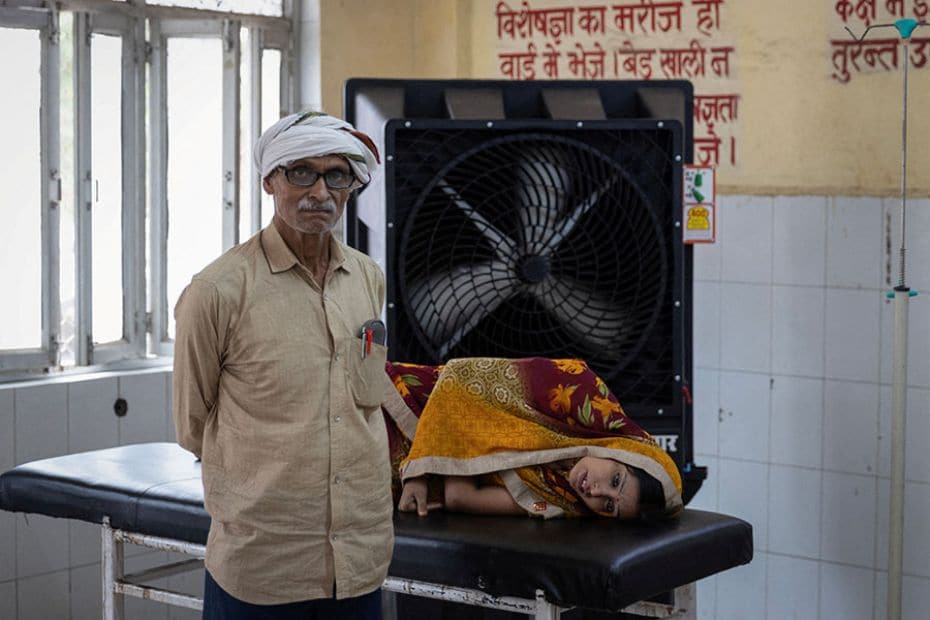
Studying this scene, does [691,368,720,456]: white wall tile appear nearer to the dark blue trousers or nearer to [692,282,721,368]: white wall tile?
[692,282,721,368]: white wall tile

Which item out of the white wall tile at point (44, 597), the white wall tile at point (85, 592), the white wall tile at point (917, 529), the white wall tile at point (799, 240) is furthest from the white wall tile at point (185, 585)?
the white wall tile at point (917, 529)

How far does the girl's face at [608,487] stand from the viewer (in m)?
2.65

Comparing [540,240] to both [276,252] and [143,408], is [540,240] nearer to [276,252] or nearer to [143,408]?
[276,252]

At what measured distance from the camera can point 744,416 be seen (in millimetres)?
4188

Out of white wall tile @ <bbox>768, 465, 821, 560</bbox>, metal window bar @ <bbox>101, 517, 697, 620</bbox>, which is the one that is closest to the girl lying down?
metal window bar @ <bbox>101, 517, 697, 620</bbox>

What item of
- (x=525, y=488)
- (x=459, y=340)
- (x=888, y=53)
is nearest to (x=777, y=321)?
(x=888, y=53)

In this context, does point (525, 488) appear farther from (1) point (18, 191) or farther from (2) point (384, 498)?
(1) point (18, 191)

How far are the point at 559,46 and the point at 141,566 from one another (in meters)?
2.19

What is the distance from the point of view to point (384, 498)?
2.32 metres

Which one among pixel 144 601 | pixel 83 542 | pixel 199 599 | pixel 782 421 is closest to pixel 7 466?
pixel 83 542

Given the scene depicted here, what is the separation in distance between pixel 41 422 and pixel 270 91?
1407 mm

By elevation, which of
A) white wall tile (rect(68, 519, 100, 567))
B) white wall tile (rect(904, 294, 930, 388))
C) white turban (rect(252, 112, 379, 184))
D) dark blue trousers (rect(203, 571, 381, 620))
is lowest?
white wall tile (rect(68, 519, 100, 567))

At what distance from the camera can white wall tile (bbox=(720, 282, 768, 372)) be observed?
413 cm

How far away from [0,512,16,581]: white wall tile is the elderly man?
1.95 m
